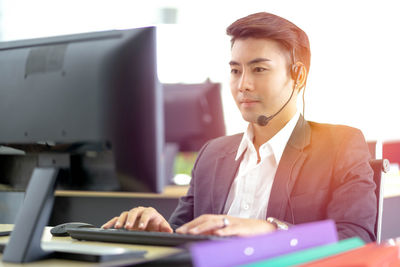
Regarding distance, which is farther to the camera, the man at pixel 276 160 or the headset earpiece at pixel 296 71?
the headset earpiece at pixel 296 71

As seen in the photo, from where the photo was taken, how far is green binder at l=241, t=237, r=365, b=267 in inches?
30.1

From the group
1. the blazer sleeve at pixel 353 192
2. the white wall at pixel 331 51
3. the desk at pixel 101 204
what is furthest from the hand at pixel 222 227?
the white wall at pixel 331 51

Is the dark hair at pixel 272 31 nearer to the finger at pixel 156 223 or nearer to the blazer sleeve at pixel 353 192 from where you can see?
the blazer sleeve at pixel 353 192

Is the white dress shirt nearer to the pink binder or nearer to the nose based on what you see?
the nose

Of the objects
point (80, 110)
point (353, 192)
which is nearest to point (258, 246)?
point (80, 110)

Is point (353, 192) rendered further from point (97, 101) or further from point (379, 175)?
point (97, 101)

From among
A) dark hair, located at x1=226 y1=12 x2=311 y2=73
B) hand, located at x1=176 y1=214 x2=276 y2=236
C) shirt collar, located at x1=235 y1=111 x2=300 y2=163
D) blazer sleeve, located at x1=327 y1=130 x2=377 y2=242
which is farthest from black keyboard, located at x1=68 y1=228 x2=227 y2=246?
dark hair, located at x1=226 y1=12 x2=311 y2=73

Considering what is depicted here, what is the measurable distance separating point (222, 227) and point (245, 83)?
608mm

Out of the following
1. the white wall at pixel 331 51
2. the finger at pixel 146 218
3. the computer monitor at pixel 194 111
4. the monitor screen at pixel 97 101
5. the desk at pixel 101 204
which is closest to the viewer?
the monitor screen at pixel 97 101

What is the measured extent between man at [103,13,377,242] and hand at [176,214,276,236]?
0.18m

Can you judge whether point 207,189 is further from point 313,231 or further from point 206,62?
point 206,62

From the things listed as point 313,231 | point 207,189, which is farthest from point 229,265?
point 207,189

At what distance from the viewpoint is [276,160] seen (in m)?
1.66

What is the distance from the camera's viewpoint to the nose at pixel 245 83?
1638mm
